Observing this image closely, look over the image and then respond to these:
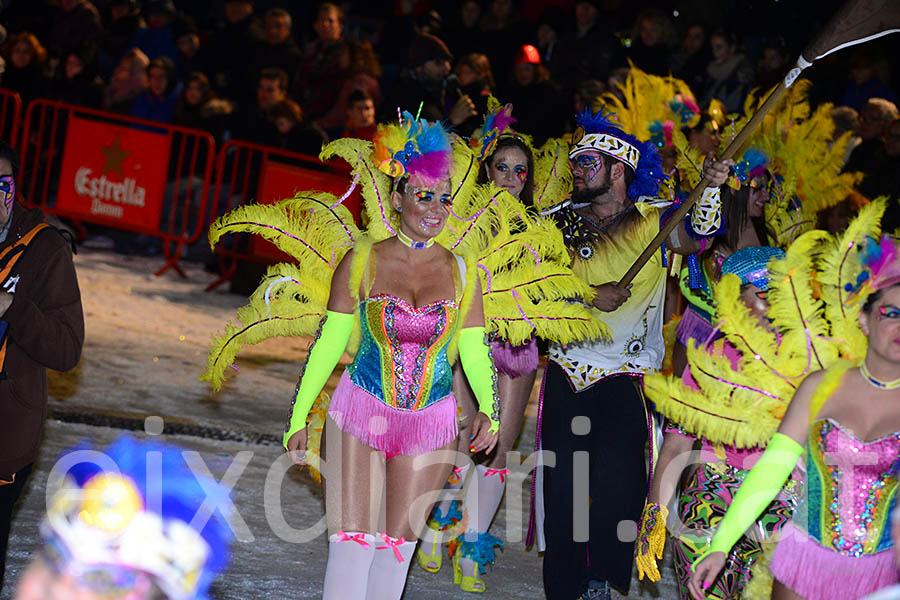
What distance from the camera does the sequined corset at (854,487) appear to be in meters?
3.69

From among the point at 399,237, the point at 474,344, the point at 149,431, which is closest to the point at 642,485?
the point at 474,344

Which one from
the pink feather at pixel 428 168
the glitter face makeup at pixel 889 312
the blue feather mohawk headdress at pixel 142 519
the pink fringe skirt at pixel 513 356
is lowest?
the blue feather mohawk headdress at pixel 142 519

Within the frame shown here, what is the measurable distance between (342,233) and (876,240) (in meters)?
2.17

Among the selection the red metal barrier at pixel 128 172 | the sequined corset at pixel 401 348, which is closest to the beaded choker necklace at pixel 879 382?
the sequined corset at pixel 401 348

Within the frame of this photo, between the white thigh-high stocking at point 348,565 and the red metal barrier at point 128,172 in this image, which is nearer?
the white thigh-high stocking at point 348,565

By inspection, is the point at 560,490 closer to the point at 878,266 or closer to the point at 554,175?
the point at 554,175

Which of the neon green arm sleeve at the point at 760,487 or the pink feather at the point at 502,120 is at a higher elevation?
the pink feather at the point at 502,120

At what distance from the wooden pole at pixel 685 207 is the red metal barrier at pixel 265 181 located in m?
5.94

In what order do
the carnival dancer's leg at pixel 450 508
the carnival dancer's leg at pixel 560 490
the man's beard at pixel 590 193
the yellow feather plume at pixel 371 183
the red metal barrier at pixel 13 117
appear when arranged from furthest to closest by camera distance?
the red metal barrier at pixel 13 117 → the carnival dancer's leg at pixel 450 508 → the man's beard at pixel 590 193 → the carnival dancer's leg at pixel 560 490 → the yellow feather plume at pixel 371 183

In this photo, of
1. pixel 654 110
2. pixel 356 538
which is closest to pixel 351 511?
pixel 356 538

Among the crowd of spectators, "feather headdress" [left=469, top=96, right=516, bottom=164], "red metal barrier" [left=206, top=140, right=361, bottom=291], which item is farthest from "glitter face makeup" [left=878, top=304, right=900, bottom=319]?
"red metal barrier" [left=206, top=140, right=361, bottom=291]

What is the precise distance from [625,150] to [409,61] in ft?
16.4

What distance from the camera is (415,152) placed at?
15.1 feet

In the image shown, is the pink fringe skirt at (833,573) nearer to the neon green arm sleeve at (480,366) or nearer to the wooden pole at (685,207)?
the neon green arm sleeve at (480,366)
